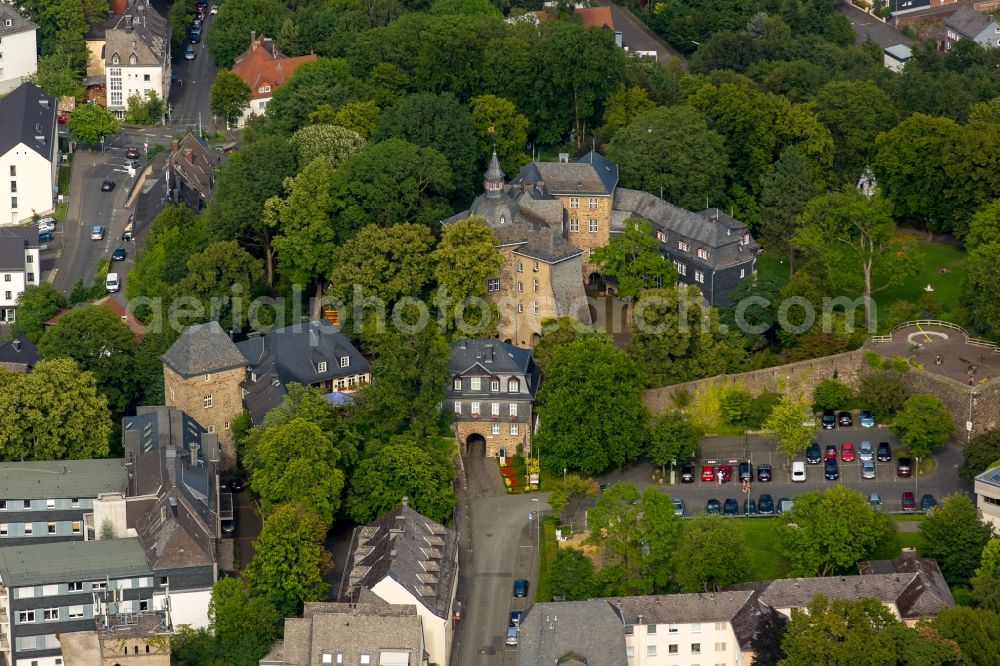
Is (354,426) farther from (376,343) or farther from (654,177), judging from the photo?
(654,177)

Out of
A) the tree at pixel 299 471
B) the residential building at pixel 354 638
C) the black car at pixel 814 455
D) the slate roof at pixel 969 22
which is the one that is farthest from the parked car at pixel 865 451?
the slate roof at pixel 969 22

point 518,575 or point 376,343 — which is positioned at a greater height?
point 376,343

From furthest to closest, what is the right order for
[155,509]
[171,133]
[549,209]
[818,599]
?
[171,133]
[549,209]
[155,509]
[818,599]

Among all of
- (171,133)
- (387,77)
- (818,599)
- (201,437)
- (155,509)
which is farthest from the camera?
(171,133)

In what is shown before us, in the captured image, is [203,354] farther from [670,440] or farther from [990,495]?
[990,495]

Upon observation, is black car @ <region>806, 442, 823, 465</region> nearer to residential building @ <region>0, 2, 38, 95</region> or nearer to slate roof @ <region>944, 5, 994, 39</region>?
slate roof @ <region>944, 5, 994, 39</region>

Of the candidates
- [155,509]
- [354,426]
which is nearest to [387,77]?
[354,426]

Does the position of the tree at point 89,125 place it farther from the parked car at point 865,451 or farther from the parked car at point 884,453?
the parked car at point 884,453

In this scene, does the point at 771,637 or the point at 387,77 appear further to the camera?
the point at 387,77

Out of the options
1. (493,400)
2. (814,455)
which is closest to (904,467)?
(814,455)
